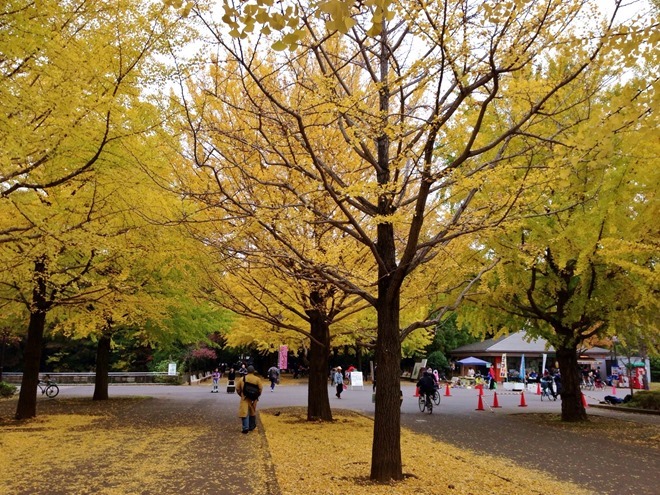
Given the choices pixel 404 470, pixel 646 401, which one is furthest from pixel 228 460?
pixel 646 401

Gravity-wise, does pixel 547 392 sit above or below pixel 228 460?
above

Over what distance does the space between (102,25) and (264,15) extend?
16.7ft

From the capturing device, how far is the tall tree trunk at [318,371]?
13.5m

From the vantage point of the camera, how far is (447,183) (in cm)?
718

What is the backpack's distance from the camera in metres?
11.2

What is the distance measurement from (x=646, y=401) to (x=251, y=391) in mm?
15746

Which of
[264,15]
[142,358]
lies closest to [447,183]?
[264,15]

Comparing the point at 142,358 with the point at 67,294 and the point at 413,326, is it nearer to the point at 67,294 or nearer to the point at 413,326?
the point at 67,294

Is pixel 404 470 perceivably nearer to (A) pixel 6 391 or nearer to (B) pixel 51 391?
(A) pixel 6 391

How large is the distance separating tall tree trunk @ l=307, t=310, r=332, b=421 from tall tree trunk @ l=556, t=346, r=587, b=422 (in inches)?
265

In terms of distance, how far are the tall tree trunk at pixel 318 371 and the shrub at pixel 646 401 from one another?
12.6 meters

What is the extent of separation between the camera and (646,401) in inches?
784

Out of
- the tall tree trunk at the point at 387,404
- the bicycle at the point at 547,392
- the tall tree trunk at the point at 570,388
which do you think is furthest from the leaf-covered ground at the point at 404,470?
the bicycle at the point at 547,392

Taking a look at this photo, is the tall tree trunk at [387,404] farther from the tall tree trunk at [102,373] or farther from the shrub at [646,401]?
the shrub at [646,401]
